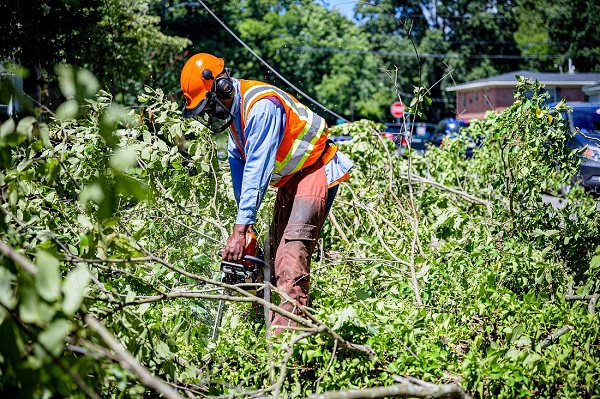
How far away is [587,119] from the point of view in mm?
13516

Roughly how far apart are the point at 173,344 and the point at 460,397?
4.13 feet

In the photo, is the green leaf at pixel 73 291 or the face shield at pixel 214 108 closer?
the green leaf at pixel 73 291

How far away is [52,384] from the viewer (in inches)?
76.9

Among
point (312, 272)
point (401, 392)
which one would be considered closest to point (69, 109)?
point (401, 392)

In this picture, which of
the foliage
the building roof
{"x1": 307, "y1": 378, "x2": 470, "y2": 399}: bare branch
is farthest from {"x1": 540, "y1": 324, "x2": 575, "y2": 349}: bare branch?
the building roof

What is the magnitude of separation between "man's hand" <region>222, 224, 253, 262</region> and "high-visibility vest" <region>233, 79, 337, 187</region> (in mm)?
600

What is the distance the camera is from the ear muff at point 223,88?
4277 mm

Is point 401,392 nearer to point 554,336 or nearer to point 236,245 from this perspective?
point 554,336

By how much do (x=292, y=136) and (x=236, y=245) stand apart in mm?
835

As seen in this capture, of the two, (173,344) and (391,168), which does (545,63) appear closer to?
(391,168)

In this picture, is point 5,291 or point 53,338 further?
point 5,291

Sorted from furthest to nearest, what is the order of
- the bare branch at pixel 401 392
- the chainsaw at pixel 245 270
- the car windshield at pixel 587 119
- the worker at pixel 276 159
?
the car windshield at pixel 587 119 < the worker at pixel 276 159 < the chainsaw at pixel 245 270 < the bare branch at pixel 401 392

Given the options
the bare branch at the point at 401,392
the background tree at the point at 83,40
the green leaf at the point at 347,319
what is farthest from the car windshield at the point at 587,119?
the bare branch at the point at 401,392

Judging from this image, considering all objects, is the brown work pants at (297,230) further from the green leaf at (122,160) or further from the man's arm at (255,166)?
the green leaf at (122,160)
